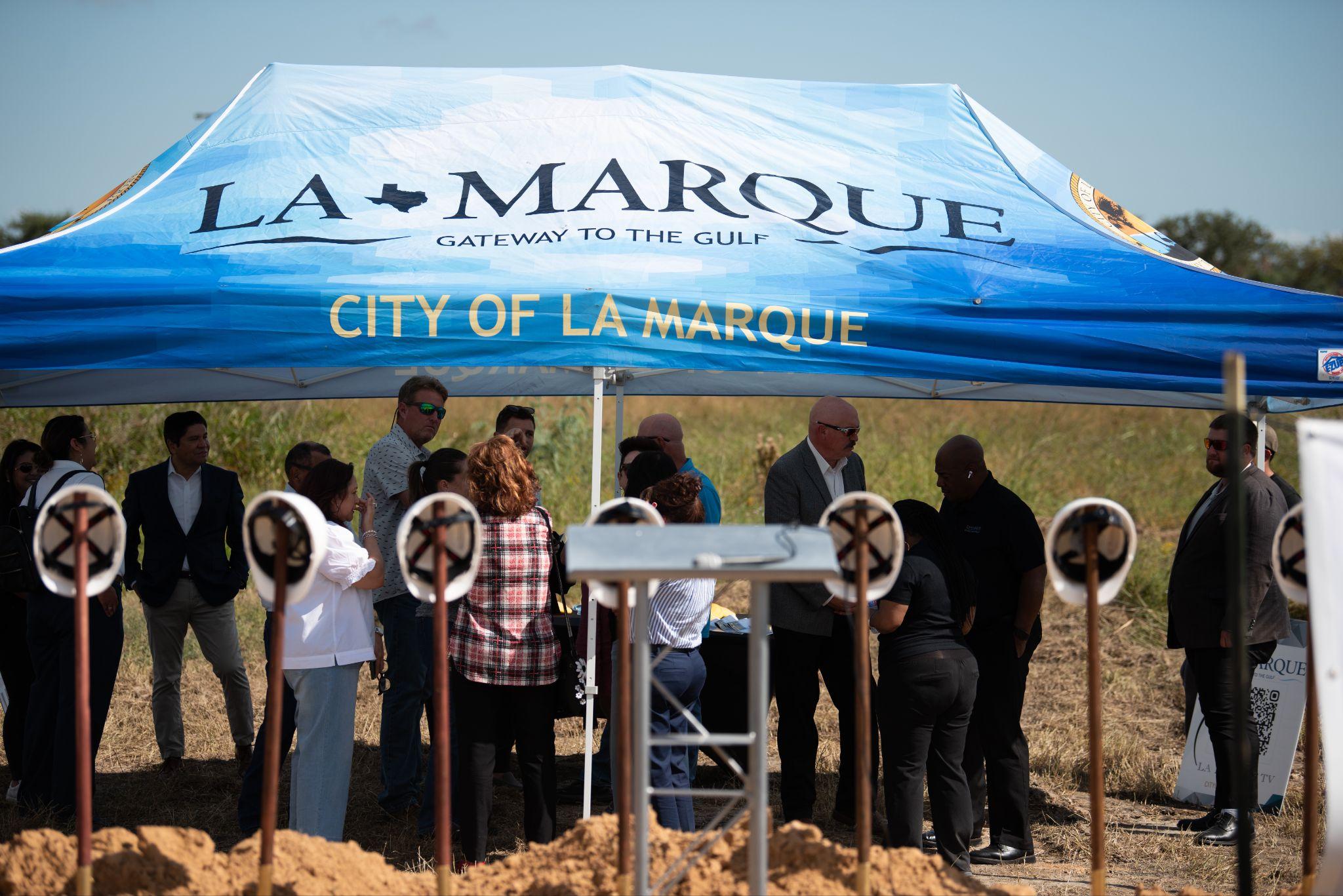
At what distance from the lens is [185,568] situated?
17.2ft

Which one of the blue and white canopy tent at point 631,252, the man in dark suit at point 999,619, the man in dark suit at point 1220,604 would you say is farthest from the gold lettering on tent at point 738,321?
the man in dark suit at point 1220,604

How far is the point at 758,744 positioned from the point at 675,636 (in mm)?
1177

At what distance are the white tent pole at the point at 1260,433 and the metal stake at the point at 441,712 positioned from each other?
11.2 feet

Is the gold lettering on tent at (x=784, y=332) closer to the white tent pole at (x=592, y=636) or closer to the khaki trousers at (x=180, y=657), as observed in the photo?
the white tent pole at (x=592, y=636)

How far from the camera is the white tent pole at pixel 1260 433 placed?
4.83 meters

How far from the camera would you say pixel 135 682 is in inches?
271

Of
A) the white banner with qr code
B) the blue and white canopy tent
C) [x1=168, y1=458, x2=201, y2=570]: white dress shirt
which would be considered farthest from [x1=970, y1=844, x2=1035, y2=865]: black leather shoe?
[x1=168, y1=458, x2=201, y2=570]: white dress shirt

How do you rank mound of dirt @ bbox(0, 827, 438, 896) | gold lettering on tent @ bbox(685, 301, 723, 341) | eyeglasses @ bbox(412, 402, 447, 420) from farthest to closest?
eyeglasses @ bbox(412, 402, 447, 420) < gold lettering on tent @ bbox(685, 301, 723, 341) < mound of dirt @ bbox(0, 827, 438, 896)

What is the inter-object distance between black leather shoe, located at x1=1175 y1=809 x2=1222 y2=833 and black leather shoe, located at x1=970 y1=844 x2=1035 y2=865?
0.82 metres

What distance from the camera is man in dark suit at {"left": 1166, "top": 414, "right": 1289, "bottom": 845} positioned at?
471 centimetres

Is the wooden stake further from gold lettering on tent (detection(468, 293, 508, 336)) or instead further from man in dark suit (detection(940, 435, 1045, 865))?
man in dark suit (detection(940, 435, 1045, 865))

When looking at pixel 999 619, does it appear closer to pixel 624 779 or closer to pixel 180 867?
pixel 624 779

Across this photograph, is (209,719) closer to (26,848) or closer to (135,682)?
(135,682)

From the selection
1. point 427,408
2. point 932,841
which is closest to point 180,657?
point 427,408
